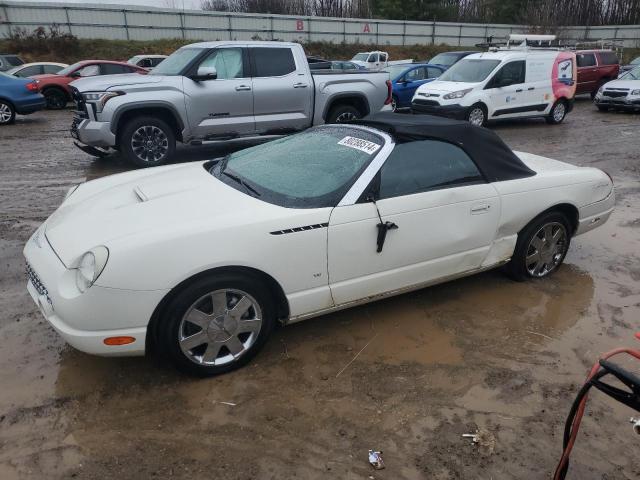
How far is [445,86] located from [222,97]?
252 inches

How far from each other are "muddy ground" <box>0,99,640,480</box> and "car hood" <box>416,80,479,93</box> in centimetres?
850

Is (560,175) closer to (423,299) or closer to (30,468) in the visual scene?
(423,299)

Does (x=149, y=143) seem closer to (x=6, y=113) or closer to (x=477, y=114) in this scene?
(x=6, y=113)

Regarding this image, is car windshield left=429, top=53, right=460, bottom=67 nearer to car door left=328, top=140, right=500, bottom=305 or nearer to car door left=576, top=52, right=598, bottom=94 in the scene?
car door left=576, top=52, right=598, bottom=94

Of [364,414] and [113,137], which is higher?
[113,137]

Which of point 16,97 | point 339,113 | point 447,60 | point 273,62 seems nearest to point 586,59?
point 447,60

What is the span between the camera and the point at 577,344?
359 cm

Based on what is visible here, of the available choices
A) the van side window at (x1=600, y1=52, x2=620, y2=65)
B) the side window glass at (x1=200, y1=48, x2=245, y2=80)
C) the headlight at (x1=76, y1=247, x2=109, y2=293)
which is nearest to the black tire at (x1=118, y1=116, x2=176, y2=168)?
the side window glass at (x1=200, y1=48, x2=245, y2=80)

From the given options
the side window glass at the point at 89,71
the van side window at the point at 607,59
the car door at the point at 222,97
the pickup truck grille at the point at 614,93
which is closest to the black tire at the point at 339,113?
the car door at the point at 222,97

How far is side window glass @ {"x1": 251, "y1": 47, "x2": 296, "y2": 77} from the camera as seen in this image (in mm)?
8555

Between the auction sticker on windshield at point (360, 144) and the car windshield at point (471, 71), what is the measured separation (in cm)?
968

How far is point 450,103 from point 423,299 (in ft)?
29.3

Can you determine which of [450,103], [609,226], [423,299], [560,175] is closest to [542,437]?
[423,299]

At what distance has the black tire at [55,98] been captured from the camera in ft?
51.6
